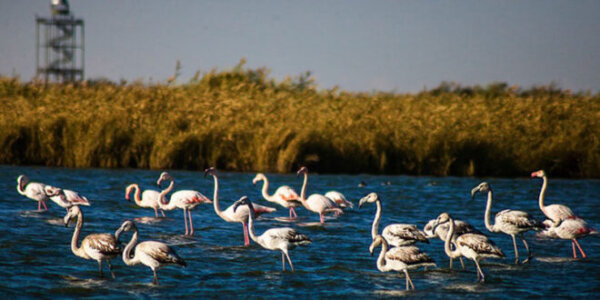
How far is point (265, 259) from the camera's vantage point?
1176cm

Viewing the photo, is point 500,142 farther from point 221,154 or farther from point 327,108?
point 221,154

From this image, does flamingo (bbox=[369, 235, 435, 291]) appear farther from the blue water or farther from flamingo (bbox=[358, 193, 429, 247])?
flamingo (bbox=[358, 193, 429, 247])

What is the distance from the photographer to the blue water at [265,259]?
9672 millimetres

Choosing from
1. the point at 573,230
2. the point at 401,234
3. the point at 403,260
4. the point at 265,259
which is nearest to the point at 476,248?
the point at 403,260

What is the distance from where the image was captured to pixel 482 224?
15.6 metres

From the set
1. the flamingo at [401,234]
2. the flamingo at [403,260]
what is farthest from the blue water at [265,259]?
the flamingo at [401,234]

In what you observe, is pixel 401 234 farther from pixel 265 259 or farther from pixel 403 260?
pixel 265 259

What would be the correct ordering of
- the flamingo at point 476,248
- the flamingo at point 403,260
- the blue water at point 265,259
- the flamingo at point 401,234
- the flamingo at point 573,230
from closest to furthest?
the blue water at point 265,259 → the flamingo at point 403,260 → the flamingo at point 476,248 → the flamingo at point 401,234 → the flamingo at point 573,230

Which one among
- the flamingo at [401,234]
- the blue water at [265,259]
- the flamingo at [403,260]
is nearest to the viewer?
the blue water at [265,259]

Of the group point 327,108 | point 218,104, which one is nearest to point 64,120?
point 218,104

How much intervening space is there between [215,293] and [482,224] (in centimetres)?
769

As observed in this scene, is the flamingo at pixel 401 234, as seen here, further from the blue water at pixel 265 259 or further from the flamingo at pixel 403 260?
the flamingo at pixel 403 260

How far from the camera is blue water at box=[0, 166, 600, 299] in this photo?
9672 mm

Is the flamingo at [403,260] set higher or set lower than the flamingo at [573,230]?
lower
